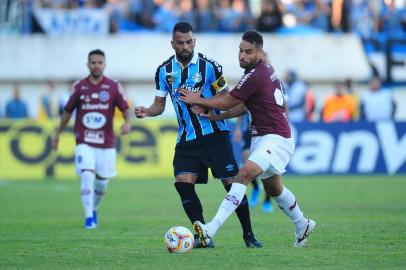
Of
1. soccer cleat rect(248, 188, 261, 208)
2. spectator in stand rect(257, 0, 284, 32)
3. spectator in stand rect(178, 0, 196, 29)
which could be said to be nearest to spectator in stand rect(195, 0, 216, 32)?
spectator in stand rect(178, 0, 196, 29)

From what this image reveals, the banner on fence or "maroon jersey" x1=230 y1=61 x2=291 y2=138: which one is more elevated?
"maroon jersey" x1=230 y1=61 x2=291 y2=138

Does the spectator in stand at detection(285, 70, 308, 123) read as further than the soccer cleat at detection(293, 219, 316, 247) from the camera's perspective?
Yes

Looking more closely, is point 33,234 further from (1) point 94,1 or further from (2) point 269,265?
(1) point 94,1

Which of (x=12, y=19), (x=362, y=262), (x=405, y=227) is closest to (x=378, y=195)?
(x=405, y=227)

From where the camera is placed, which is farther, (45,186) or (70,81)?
(70,81)

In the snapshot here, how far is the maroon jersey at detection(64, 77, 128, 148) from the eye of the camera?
50.7 feet

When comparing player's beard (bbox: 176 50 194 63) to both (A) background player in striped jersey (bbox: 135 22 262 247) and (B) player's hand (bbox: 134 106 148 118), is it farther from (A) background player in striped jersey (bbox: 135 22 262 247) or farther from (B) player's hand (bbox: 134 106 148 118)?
(B) player's hand (bbox: 134 106 148 118)

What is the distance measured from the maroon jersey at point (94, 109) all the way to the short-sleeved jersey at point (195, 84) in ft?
12.6

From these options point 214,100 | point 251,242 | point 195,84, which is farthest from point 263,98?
point 251,242

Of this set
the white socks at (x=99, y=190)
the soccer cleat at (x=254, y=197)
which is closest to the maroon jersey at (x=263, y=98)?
the white socks at (x=99, y=190)

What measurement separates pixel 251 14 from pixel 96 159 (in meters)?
18.0

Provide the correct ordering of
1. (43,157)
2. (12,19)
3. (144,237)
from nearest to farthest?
1. (144,237)
2. (43,157)
3. (12,19)

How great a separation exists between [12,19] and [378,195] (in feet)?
50.6

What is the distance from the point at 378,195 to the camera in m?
20.3
